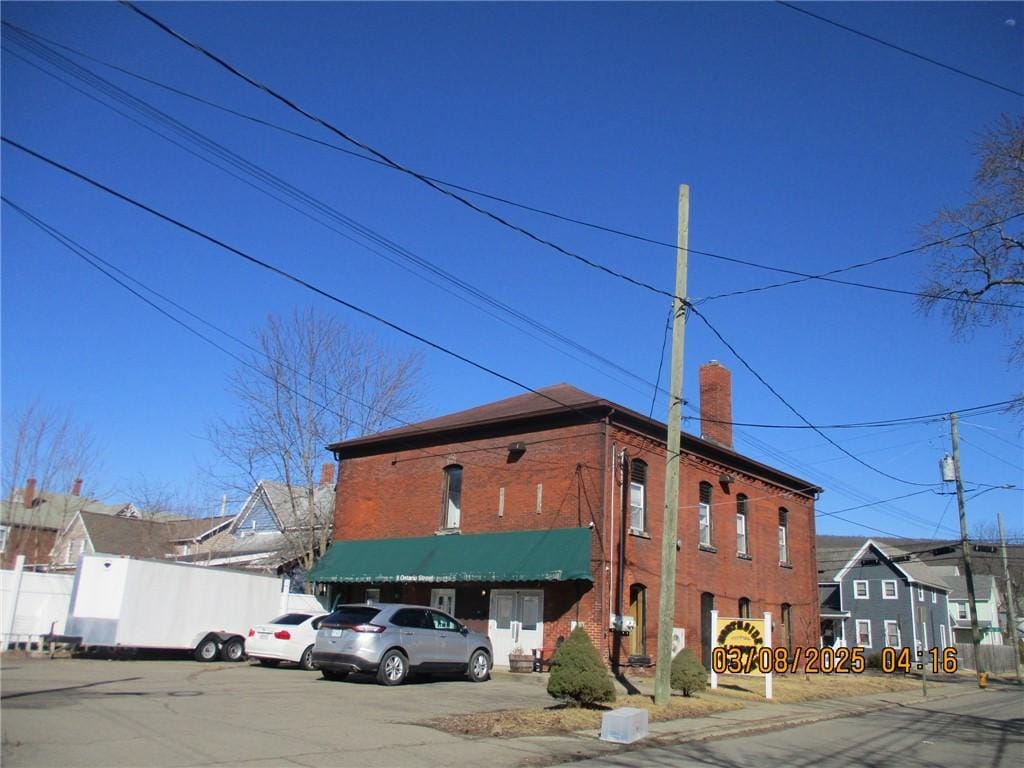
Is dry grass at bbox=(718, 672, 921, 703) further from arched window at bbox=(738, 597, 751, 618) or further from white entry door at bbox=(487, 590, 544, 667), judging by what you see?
white entry door at bbox=(487, 590, 544, 667)

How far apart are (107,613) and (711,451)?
19.1 meters

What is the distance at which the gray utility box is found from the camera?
11672 millimetres

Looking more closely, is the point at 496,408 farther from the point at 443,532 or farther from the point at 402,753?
the point at 402,753

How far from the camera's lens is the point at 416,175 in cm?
1268

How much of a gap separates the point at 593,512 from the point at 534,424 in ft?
12.0

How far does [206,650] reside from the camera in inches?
861

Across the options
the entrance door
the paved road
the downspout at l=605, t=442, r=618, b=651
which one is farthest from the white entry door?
the paved road

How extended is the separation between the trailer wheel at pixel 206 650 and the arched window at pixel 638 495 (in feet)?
39.3

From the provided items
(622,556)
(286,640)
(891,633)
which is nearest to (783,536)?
(622,556)

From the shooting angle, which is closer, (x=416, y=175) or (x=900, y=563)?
(x=416, y=175)

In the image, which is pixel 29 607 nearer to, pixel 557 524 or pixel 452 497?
pixel 452 497

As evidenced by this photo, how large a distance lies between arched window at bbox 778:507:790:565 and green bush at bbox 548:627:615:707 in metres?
21.0

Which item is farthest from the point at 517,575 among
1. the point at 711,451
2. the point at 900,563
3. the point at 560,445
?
the point at 900,563
